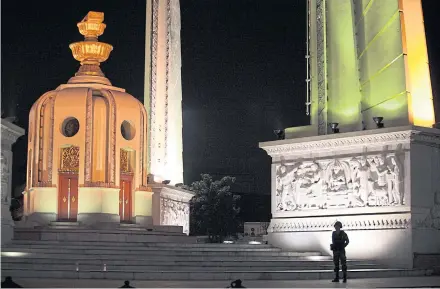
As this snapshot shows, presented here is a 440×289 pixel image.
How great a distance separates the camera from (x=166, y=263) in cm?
1565

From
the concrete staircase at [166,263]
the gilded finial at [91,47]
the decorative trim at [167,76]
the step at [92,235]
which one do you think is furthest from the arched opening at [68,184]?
the concrete staircase at [166,263]

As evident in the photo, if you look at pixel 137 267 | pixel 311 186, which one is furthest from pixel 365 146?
pixel 137 267

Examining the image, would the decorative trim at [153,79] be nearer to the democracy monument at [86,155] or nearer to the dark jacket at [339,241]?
the democracy monument at [86,155]

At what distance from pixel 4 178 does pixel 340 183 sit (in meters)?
7.02

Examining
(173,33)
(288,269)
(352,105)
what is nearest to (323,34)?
(352,105)

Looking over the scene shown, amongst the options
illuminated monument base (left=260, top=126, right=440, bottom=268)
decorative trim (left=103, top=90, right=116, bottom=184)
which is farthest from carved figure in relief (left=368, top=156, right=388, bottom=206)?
decorative trim (left=103, top=90, right=116, bottom=184)

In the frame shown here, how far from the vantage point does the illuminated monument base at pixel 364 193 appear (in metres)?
17.1

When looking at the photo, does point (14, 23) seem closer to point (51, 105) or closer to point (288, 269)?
point (51, 105)

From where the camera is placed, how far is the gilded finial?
85.8 feet

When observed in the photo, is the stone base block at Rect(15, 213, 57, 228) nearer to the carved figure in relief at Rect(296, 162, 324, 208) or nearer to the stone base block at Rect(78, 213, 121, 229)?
the stone base block at Rect(78, 213, 121, 229)

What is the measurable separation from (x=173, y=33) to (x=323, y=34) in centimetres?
1242

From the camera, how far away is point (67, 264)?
15039mm

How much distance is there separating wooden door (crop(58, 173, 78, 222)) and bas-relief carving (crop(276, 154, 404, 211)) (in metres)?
7.92

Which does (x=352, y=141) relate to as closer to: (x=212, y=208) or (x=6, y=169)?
(x=6, y=169)
